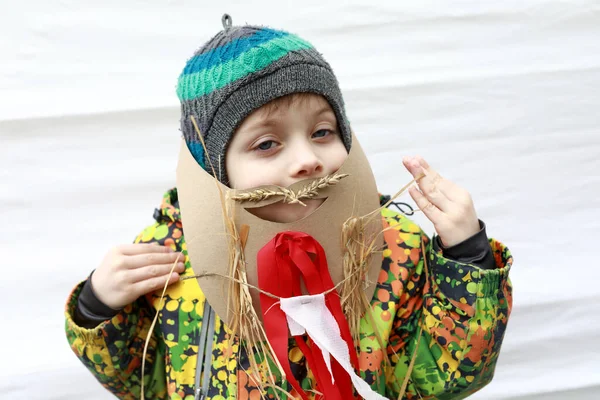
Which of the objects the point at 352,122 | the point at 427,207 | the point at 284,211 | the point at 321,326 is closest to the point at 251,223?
the point at 284,211

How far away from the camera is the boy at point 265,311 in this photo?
35.1 inches

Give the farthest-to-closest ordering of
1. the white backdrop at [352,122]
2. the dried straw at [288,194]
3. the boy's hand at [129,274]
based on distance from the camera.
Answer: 1. the white backdrop at [352,122]
2. the boy's hand at [129,274]
3. the dried straw at [288,194]

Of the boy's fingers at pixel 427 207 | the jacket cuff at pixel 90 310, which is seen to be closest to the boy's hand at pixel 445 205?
the boy's fingers at pixel 427 207

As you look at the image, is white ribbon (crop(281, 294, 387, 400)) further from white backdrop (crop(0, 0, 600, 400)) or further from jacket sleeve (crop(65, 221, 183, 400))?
white backdrop (crop(0, 0, 600, 400))

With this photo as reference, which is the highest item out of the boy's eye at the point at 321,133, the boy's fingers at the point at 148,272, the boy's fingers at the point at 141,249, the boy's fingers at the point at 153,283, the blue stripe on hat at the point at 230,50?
the blue stripe on hat at the point at 230,50

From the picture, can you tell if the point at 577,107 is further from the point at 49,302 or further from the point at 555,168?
the point at 49,302

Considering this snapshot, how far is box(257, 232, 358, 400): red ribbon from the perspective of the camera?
0.87 m

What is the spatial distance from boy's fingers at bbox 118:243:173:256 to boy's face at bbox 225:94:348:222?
7.6 inches

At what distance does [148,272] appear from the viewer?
38.0 inches

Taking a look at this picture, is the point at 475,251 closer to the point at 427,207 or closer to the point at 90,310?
the point at 427,207

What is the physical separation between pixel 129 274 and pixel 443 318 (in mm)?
507

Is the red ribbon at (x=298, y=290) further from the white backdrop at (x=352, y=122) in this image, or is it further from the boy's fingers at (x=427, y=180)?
the white backdrop at (x=352, y=122)

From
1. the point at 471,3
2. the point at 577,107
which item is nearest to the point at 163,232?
the point at 471,3

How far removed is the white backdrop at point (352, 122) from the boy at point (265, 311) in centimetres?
57
